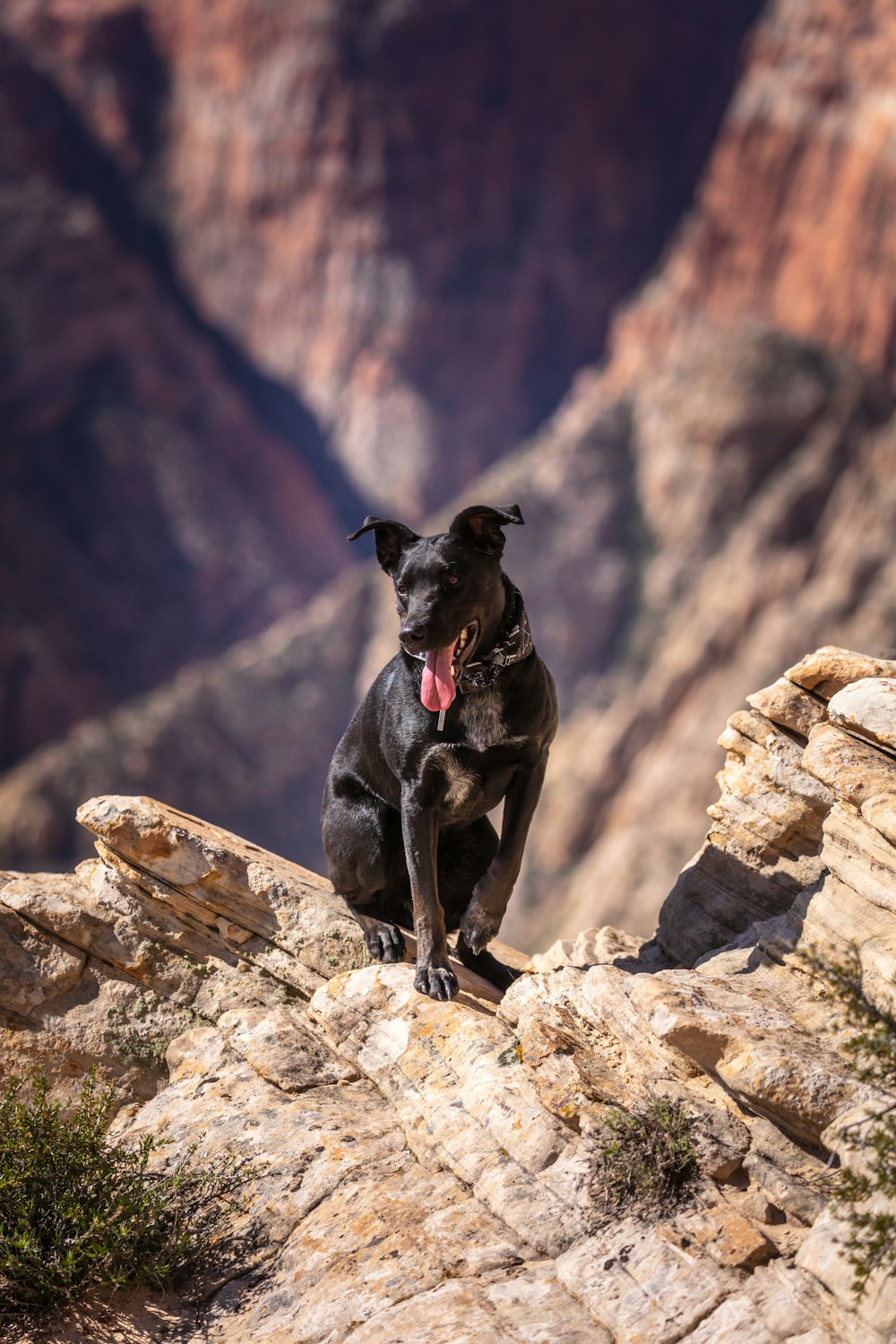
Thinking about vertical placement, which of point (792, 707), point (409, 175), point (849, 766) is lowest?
point (849, 766)

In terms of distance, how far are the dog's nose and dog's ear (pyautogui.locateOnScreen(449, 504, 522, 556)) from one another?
50cm

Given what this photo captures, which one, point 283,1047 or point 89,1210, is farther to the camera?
point 283,1047

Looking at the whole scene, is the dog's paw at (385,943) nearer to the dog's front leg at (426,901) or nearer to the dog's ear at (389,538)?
the dog's front leg at (426,901)

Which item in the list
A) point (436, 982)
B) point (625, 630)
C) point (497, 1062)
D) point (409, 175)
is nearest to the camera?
point (497, 1062)

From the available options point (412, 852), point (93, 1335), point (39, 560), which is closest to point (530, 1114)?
point (412, 852)

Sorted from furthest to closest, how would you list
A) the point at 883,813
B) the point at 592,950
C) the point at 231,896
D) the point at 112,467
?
the point at 112,467 → the point at 592,950 → the point at 231,896 → the point at 883,813

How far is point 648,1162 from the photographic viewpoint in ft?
13.4

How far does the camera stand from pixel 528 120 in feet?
199

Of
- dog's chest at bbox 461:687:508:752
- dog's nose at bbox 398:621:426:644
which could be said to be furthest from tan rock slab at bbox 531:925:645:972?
dog's nose at bbox 398:621:426:644

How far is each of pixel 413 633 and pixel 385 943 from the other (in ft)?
6.61

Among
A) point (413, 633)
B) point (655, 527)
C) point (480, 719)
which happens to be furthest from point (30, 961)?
point (655, 527)

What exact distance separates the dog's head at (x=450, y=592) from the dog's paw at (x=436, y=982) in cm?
136

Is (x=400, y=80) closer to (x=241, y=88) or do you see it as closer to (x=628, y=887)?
(x=241, y=88)

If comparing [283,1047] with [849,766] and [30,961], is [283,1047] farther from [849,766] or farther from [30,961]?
[849,766]
